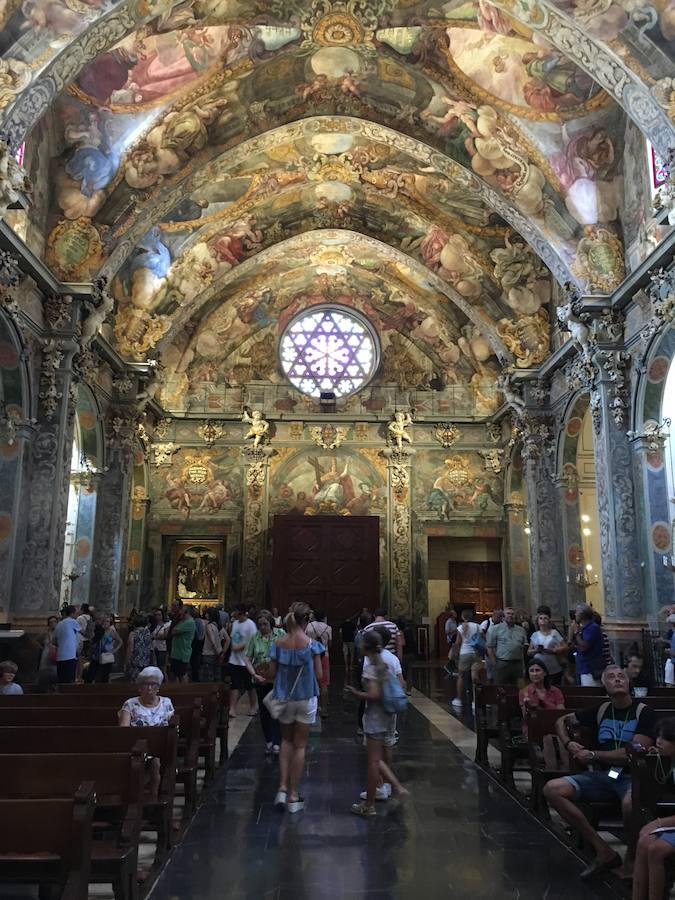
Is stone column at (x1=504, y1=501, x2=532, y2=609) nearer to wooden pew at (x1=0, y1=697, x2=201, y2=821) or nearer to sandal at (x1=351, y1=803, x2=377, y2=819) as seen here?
Result: sandal at (x1=351, y1=803, x2=377, y2=819)

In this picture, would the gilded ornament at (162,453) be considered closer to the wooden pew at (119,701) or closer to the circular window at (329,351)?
the circular window at (329,351)

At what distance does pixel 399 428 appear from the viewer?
2242cm

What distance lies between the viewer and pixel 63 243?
542 inches

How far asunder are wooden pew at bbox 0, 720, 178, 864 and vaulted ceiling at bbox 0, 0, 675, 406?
9.20 m

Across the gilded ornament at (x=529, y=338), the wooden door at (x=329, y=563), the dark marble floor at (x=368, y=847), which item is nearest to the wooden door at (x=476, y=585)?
the wooden door at (x=329, y=563)

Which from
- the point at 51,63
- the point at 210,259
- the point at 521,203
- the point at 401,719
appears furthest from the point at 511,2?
the point at 401,719

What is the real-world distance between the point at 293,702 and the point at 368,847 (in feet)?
4.63

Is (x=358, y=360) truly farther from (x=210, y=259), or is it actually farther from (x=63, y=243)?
(x=63, y=243)

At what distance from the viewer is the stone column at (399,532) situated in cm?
2148

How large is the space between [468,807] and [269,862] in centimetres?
221

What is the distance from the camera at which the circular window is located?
23.6 m

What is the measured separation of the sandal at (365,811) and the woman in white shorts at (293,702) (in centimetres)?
51

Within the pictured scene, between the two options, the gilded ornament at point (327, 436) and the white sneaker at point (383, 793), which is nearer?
the white sneaker at point (383, 793)

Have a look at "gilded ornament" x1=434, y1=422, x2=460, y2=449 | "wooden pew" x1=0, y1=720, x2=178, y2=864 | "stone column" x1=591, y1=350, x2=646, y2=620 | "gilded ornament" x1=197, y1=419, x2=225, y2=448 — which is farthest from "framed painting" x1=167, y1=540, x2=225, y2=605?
"wooden pew" x1=0, y1=720, x2=178, y2=864
